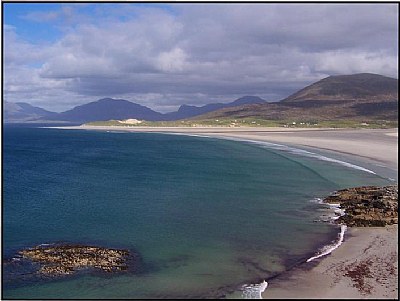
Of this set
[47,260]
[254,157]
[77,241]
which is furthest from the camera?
[254,157]

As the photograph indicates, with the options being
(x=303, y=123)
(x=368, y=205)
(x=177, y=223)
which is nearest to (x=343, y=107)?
(x=303, y=123)

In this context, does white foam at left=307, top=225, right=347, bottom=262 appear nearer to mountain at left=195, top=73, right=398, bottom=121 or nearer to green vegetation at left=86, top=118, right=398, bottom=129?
green vegetation at left=86, top=118, right=398, bottom=129

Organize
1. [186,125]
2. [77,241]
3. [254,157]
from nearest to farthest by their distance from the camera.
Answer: [77,241] < [254,157] < [186,125]

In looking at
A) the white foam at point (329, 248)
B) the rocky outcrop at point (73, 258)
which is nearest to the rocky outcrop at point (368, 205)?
the white foam at point (329, 248)

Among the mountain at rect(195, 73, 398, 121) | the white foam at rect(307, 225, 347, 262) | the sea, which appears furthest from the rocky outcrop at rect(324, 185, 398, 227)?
the mountain at rect(195, 73, 398, 121)

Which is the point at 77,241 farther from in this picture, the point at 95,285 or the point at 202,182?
the point at 202,182

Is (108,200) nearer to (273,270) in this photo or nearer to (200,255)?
(200,255)

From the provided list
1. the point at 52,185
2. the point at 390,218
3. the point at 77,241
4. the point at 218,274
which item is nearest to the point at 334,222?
the point at 390,218

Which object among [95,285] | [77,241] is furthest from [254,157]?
[95,285]

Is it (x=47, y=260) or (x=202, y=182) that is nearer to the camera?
(x=47, y=260)
